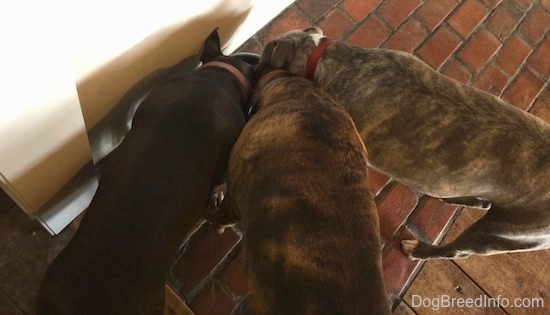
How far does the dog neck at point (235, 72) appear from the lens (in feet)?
5.73

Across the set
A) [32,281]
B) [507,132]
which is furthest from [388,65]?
[32,281]

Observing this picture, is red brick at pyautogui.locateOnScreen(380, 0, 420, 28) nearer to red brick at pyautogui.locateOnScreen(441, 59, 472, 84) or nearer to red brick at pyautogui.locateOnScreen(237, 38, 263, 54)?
red brick at pyautogui.locateOnScreen(441, 59, 472, 84)

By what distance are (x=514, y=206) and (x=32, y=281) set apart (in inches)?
67.7

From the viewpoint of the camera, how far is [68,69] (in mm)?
1071

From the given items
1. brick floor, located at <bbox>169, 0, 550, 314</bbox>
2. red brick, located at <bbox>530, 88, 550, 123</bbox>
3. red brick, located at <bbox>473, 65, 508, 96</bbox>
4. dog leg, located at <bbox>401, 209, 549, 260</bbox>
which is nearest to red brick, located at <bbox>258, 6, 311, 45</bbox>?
brick floor, located at <bbox>169, 0, 550, 314</bbox>

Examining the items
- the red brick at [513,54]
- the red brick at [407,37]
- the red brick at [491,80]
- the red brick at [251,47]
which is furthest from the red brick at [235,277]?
the red brick at [513,54]

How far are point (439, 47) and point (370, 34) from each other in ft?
1.30

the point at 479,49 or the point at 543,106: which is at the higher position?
the point at 479,49

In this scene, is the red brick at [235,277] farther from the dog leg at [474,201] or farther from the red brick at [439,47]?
the red brick at [439,47]

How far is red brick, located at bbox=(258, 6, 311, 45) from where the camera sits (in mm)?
2295

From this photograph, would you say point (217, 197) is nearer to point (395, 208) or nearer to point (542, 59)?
point (395, 208)

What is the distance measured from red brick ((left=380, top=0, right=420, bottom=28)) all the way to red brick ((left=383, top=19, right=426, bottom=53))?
0.14 ft

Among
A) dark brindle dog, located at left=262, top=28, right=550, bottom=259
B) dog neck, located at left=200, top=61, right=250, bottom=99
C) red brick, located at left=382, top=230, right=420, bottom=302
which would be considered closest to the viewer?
dark brindle dog, located at left=262, top=28, right=550, bottom=259

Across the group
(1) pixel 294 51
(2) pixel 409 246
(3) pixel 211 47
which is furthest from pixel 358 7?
(2) pixel 409 246
